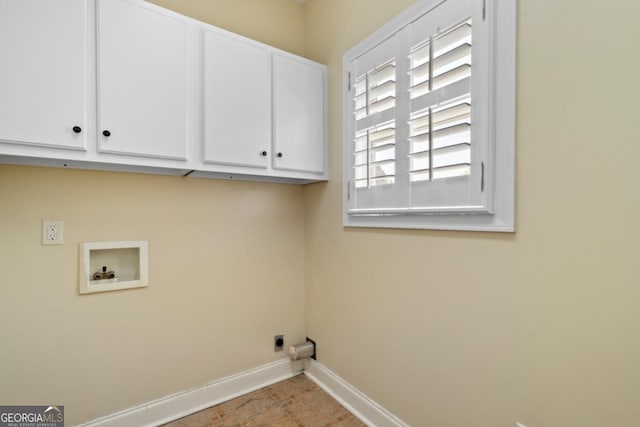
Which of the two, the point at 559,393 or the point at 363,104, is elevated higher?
the point at 363,104

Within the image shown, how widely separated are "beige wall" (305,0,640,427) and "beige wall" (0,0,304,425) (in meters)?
0.97

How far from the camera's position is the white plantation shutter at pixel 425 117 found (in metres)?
1.16

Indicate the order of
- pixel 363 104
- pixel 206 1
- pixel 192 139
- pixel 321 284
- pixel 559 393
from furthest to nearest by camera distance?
pixel 321 284 < pixel 206 1 < pixel 363 104 < pixel 192 139 < pixel 559 393

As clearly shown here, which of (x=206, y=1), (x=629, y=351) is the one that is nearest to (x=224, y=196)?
(x=206, y=1)

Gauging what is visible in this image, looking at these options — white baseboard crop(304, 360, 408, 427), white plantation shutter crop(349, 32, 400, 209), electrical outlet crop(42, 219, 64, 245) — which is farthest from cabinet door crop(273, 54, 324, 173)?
white baseboard crop(304, 360, 408, 427)

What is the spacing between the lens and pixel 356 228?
178 centimetres

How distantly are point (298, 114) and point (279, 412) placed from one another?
1.83 m

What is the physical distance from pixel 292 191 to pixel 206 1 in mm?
1323

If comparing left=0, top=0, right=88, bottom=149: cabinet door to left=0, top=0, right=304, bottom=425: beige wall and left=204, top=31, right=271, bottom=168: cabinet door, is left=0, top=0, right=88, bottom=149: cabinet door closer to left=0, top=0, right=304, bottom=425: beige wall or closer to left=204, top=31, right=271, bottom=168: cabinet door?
left=0, top=0, right=304, bottom=425: beige wall

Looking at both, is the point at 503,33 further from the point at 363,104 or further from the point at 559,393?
the point at 559,393

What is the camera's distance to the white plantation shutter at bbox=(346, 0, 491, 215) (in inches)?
45.6

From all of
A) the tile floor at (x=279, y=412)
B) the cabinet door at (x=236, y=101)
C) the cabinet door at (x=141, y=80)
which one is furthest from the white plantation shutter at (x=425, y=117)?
the tile floor at (x=279, y=412)

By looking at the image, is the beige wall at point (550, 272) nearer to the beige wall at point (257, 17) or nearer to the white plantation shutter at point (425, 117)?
the white plantation shutter at point (425, 117)

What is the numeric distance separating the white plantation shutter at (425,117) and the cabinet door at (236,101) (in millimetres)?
550
